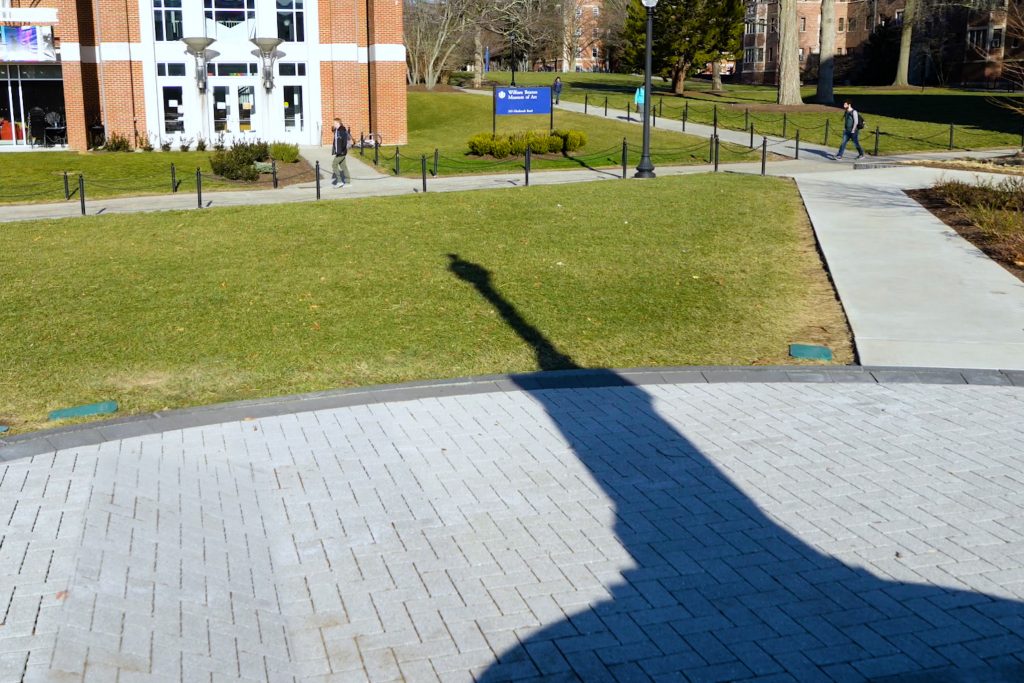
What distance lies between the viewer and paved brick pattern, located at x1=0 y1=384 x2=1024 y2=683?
5.12m

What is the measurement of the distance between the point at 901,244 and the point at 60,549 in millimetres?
13923

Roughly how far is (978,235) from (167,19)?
104 feet

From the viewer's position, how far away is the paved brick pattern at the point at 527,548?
5.12 meters

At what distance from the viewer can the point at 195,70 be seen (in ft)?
131

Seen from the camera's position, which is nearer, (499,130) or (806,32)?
(499,130)

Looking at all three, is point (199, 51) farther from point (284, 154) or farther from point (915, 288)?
point (915, 288)

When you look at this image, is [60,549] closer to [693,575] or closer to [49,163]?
[693,575]

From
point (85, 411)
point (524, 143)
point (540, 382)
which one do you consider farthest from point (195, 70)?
point (540, 382)

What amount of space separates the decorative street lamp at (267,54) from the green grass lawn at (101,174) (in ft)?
14.8

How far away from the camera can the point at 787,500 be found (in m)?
7.14

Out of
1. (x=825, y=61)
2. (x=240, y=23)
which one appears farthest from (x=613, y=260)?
(x=825, y=61)

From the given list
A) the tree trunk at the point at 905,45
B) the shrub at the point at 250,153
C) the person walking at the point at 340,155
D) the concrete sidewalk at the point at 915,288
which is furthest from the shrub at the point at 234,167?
the tree trunk at the point at 905,45

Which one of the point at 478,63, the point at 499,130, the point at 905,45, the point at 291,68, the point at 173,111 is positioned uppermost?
the point at 905,45

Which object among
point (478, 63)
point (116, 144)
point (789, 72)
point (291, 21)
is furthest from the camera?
point (478, 63)
